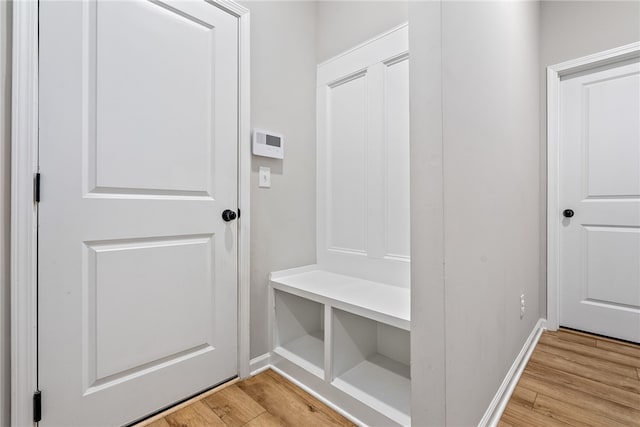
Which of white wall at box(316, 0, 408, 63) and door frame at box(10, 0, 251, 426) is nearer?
door frame at box(10, 0, 251, 426)

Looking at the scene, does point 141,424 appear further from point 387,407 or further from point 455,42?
point 455,42

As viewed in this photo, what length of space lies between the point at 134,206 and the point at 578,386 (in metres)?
2.28

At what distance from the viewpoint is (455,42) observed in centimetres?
95

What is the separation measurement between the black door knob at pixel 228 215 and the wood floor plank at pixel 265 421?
92 centimetres

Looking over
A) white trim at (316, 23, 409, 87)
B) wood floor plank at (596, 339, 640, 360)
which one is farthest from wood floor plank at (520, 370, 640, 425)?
white trim at (316, 23, 409, 87)

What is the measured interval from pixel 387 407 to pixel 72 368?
4.11 feet

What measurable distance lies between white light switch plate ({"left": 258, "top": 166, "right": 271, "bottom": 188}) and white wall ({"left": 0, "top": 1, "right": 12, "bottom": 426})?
3.30 feet

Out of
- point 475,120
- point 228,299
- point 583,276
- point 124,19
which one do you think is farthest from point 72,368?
point 583,276

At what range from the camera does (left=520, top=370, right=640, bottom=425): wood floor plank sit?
1274 mm

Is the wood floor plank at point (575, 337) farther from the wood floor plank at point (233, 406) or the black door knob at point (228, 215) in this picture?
the black door knob at point (228, 215)

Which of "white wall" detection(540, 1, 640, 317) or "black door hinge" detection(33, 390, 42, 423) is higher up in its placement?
"white wall" detection(540, 1, 640, 317)

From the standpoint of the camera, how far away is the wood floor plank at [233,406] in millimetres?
1290

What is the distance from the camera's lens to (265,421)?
1278 mm

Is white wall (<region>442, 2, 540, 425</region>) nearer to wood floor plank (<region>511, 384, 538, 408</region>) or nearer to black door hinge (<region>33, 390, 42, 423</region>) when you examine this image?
wood floor plank (<region>511, 384, 538, 408</region>)
